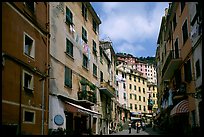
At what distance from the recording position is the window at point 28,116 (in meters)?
18.0

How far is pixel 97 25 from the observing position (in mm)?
42062

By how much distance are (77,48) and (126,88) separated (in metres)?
50.5

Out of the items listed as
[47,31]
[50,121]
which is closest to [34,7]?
[47,31]

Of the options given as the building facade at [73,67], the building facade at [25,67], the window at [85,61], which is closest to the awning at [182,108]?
the building facade at [73,67]

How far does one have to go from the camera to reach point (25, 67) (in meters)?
18.2

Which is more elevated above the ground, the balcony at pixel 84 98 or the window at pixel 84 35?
the window at pixel 84 35

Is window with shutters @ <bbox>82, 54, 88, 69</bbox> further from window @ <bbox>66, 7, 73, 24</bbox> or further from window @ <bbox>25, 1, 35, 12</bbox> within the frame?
window @ <bbox>25, 1, 35, 12</bbox>

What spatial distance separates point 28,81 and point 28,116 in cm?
202

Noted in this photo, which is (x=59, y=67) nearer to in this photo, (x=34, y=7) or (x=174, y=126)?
(x=34, y=7)

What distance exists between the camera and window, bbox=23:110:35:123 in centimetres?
1802

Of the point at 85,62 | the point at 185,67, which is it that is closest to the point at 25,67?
the point at 185,67

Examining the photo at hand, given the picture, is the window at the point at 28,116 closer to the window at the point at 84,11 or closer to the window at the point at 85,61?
the window at the point at 85,61

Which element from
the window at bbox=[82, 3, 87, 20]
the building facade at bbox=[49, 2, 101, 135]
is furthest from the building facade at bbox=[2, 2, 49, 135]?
the window at bbox=[82, 3, 87, 20]

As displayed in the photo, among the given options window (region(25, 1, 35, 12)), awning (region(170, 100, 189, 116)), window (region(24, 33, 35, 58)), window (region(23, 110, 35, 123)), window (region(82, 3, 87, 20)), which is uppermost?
window (region(82, 3, 87, 20))
